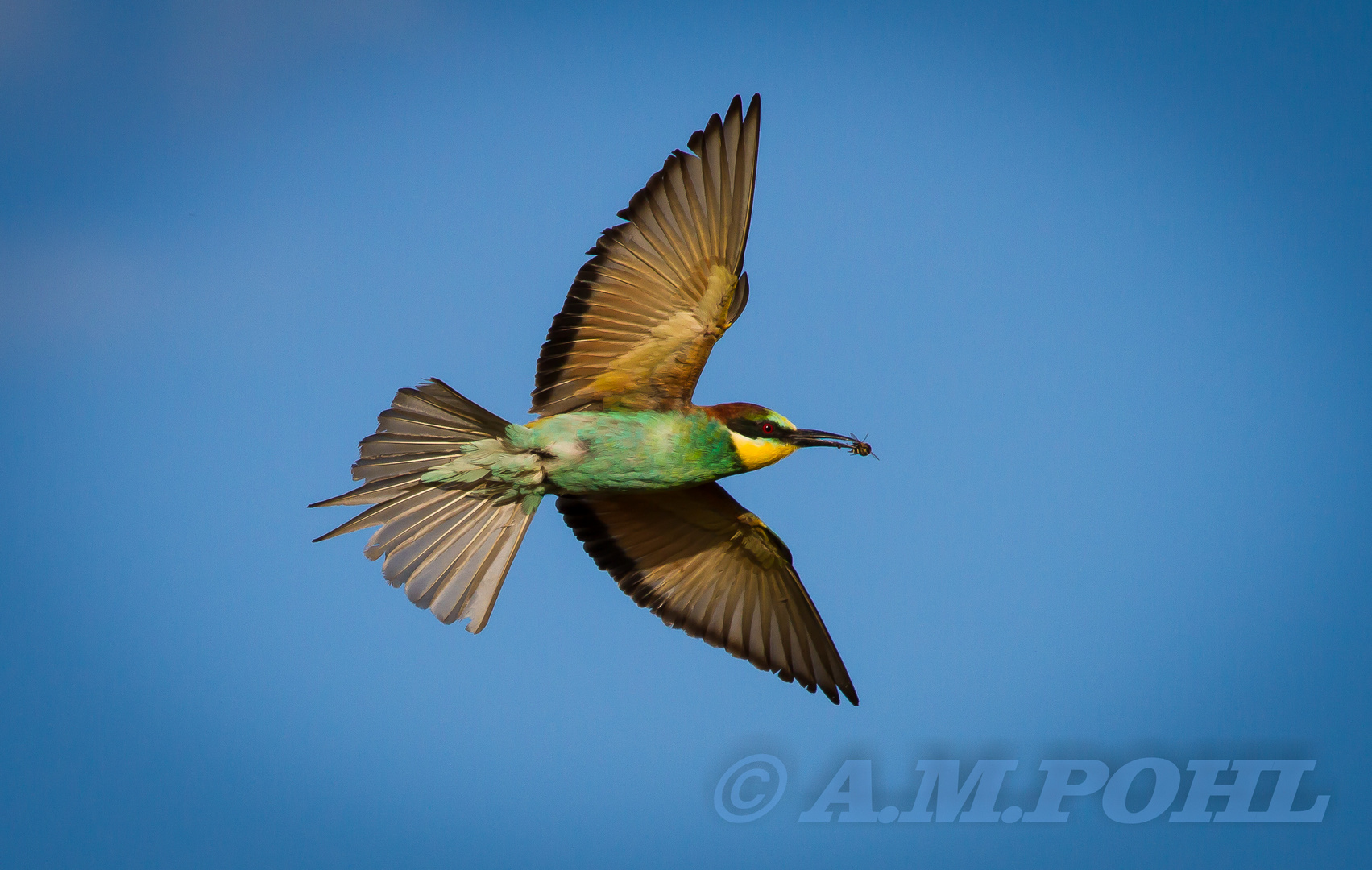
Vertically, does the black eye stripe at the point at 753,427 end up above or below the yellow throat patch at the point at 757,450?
above

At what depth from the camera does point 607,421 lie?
453cm

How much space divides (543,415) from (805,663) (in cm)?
162

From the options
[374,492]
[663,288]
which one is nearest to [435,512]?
[374,492]

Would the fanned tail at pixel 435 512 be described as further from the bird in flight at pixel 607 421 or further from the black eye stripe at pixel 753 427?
the black eye stripe at pixel 753 427

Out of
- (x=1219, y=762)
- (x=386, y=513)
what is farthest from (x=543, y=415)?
(x=1219, y=762)

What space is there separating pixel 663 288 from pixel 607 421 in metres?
0.54

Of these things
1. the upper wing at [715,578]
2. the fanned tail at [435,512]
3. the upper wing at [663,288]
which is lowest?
the upper wing at [715,578]

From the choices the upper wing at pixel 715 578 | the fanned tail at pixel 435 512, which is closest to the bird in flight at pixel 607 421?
the fanned tail at pixel 435 512

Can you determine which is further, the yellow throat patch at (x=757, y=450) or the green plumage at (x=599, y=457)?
the yellow throat patch at (x=757, y=450)

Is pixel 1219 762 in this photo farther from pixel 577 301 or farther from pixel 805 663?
pixel 577 301

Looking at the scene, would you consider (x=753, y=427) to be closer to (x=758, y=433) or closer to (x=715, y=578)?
(x=758, y=433)

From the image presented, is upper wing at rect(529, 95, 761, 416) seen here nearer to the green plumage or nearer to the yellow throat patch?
the green plumage

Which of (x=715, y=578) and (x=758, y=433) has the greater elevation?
(x=758, y=433)

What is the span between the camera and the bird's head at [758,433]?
4.57 metres
